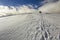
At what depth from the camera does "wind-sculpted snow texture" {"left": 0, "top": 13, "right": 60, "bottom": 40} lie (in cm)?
262

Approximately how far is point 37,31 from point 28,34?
0.23m

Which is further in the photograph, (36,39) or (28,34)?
(28,34)

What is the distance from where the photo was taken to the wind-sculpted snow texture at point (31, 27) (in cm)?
262

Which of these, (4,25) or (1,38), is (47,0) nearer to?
(4,25)

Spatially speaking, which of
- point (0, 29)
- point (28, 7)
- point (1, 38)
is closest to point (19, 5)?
point (28, 7)

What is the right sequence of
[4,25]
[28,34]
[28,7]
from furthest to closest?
[28,7], [4,25], [28,34]

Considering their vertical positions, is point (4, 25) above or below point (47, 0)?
below

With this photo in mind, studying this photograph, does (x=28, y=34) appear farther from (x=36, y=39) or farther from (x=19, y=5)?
(x=19, y=5)

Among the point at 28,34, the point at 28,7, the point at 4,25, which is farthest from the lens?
the point at 28,7

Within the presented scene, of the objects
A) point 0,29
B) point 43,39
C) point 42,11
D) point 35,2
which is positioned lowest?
point 43,39

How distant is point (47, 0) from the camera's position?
338 cm

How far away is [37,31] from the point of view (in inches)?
112

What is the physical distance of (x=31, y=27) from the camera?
3041mm

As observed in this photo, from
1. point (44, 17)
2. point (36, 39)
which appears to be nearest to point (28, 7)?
point (44, 17)
